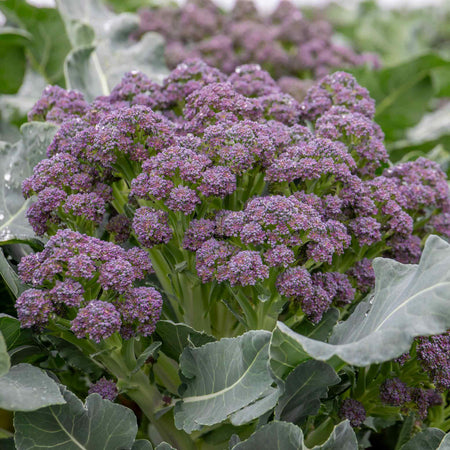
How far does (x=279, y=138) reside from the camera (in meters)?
0.80

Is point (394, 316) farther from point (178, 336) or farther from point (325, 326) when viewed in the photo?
point (178, 336)

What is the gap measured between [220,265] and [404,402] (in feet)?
1.06

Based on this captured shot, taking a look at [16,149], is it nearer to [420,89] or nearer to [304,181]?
[304,181]

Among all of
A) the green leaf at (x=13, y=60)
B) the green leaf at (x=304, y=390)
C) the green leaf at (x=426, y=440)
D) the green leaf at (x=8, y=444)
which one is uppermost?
the green leaf at (x=13, y=60)

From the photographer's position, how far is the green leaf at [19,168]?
0.89 meters

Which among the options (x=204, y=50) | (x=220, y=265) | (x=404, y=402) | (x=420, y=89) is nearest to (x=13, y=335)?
(x=220, y=265)

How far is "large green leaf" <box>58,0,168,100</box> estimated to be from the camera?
3.92 feet

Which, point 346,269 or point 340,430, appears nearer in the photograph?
point 340,430

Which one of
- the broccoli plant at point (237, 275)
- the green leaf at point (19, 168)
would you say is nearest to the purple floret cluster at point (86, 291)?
the broccoli plant at point (237, 275)

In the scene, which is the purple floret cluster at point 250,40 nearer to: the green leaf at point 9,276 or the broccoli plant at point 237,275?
the broccoli plant at point 237,275

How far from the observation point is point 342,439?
667 mm

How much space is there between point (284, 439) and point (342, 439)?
0.23 ft

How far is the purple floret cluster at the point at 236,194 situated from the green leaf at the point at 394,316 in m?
0.06

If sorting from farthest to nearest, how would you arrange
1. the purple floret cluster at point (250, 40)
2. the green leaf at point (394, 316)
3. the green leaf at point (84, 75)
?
the purple floret cluster at point (250, 40), the green leaf at point (84, 75), the green leaf at point (394, 316)
